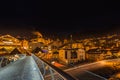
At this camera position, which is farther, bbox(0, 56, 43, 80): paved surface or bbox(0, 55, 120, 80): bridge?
bbox(0, 56, 43, 80): paved surface

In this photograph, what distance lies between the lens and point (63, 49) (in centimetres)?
7988

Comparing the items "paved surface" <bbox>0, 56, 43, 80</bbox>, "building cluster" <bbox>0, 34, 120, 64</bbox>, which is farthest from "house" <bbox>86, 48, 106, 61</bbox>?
"paved surface" <bbox>0, 56, 43, 80</bbox>

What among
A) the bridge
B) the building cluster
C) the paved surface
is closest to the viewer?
the bridge

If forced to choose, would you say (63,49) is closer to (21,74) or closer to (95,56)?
(95,56)

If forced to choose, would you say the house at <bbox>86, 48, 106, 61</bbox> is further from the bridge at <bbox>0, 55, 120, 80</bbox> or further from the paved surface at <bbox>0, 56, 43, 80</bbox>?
the paved surface at <bbox>0, 56, 43, 80</bbox>

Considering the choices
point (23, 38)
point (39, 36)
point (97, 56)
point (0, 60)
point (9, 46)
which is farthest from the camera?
point (39, 36)

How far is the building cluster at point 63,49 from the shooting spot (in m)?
69.2

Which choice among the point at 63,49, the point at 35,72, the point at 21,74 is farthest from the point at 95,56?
the point at 35,72

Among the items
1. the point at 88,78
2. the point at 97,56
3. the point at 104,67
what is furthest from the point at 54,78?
the point at 97,56

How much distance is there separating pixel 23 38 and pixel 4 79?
458 feet

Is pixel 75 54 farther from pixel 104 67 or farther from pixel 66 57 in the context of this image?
Result: pixel 104 67

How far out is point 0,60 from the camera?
11.4 m

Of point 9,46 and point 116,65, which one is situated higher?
point 9,46

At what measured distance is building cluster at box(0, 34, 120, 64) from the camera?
69181 mm
